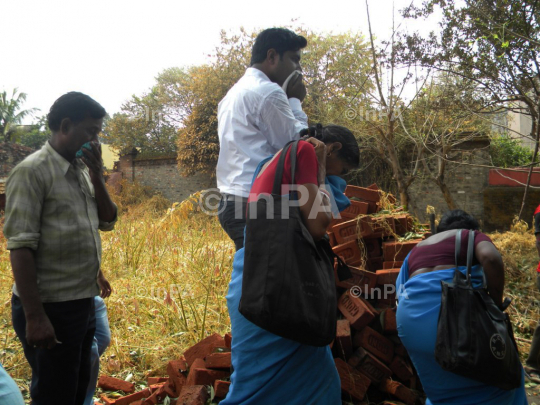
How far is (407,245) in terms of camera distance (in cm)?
346

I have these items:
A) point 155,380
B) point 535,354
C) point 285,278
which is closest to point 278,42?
point 285,278

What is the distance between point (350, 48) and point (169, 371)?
12.4 meters

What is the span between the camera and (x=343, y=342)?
9.65 feet

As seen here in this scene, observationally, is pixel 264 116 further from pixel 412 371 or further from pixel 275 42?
pixel 412 371

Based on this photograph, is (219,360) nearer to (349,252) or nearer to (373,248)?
(349,252)

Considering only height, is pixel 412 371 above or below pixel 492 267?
below

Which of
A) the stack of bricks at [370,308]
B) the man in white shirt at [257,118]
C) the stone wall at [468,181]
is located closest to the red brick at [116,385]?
the stack of bricks at [370,308]

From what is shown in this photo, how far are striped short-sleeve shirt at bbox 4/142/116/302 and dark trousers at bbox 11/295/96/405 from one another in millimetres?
62

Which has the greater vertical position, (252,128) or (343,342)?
(252,128)

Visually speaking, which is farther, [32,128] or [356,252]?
[32,128]

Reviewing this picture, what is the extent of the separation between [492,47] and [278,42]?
177 inches

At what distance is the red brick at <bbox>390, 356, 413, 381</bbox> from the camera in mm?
3088

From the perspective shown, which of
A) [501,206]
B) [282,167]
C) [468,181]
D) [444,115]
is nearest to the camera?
[282,167]

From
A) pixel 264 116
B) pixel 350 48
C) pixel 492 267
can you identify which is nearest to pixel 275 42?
pixel 264 116
